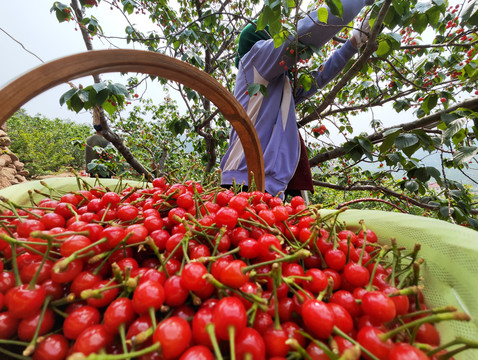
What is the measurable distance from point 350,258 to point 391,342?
8.0 inches

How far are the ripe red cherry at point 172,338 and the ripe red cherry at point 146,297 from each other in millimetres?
36

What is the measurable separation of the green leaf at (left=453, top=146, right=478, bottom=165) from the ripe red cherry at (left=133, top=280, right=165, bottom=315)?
110 cm

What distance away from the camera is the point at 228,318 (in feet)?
0.96

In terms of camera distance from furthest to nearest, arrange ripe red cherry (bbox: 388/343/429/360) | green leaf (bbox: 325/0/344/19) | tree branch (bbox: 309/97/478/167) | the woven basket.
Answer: tree branch (bbox: 309/97/478/167)
green leaf (bbox: 325/0/344/19)
the woven basket
ripe red cherry (bbox: 388/343/429/360)

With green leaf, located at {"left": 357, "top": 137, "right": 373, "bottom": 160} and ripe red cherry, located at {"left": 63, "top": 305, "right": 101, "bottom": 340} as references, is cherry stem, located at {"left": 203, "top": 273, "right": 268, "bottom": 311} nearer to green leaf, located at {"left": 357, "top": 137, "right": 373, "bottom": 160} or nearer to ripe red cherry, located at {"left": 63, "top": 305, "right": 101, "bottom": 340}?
ripe red cherry, located at {"left": 63, "top": 305, "right": 101, "bottom": 340}

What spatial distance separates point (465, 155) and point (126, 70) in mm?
1201

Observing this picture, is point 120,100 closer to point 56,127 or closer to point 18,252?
point 18,252

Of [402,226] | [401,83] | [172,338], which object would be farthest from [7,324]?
[401,83]

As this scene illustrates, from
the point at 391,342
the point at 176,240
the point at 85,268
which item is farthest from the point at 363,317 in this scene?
the point at 85,268

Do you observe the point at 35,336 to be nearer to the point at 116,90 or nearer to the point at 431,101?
the point at 116,90

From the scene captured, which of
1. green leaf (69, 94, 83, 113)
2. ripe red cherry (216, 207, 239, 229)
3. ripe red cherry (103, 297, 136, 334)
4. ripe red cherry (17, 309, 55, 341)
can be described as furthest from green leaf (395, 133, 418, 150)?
green leaf (69, 94, 83, 113)

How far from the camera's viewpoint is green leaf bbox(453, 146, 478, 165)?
826mm

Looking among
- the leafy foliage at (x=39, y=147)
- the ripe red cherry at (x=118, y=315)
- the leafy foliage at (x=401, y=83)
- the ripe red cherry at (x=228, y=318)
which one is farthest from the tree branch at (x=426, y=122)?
the leafy foliage at (x=39, y=147)

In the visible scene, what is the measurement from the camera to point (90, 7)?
5.52 ft
